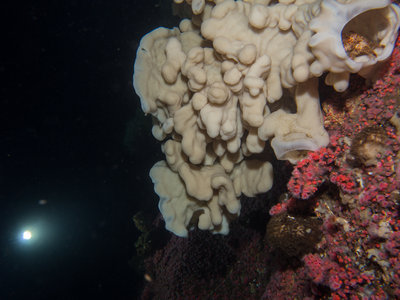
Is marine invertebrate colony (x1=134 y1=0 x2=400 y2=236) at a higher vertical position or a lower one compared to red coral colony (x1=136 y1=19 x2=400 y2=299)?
higher

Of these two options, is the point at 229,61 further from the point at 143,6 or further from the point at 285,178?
the point at 143,6

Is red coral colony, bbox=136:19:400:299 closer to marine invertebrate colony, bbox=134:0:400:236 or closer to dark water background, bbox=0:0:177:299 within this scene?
marine invertebrate colony, bbox=134:0:400:236

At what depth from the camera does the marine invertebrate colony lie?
154 centimetres

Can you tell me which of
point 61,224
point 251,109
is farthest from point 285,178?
point 61,224

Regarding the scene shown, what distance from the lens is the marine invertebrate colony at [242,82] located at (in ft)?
5.06

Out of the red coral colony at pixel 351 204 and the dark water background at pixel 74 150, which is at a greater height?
the dark water background at pixel 74 150

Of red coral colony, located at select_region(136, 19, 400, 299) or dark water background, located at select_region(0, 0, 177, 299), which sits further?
dark water background, located at select_region(0, 0, 177, 299)

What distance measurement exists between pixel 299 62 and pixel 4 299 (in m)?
15.0

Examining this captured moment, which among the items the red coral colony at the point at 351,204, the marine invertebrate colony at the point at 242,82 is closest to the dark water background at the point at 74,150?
the marine invertebrate colony at the point at 242,82

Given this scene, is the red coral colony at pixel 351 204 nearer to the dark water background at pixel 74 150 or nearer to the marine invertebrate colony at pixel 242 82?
the marine invertebrate colony at pixel 242 82

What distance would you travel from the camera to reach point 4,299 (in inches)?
438

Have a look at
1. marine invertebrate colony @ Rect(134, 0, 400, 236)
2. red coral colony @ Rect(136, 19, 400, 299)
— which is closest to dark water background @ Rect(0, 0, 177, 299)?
marine invertebrate colony @ Rect(134, 0, 400, 236)

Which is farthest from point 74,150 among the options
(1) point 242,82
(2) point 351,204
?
(2) point 351,204

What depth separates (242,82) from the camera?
2107 millimetres
